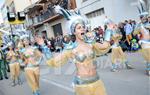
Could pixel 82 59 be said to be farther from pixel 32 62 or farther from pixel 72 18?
pixel 32 62

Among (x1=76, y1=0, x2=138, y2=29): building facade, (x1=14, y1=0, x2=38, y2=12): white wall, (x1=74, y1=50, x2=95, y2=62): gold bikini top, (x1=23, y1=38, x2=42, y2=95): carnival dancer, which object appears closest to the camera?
(x1=74, y1=50, x2=95, y2=62): gold bikini top

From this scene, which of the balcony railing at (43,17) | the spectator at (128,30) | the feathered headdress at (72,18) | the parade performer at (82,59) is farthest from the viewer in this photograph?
the balcony railing at (43,17)

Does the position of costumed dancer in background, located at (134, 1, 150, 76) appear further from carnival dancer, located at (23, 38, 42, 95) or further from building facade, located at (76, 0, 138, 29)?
building facade, located at (76, 0, 138, 29)

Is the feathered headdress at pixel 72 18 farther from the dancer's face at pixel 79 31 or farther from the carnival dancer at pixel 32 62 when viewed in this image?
the carnival dancer at pixel 32 62

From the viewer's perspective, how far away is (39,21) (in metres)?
50.4

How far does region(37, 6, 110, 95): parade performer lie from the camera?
5.03 metres

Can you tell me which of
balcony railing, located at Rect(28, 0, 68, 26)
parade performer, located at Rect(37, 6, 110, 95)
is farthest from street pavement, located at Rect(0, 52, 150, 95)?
balcony railing, located at Rect(28, 0, 68, 26)

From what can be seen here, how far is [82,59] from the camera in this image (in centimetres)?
513

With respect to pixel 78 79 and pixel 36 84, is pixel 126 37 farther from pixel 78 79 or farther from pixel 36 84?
pixel 78 79

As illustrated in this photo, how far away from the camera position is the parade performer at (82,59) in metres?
5.03

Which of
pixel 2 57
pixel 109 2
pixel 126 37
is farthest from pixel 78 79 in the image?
pixel 109 2

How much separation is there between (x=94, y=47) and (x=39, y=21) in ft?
150

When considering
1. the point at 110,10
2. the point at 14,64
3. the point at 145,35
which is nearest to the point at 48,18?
the point at 110,10

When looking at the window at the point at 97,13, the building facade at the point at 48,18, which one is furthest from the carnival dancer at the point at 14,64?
the building facade at the point at 48,18
